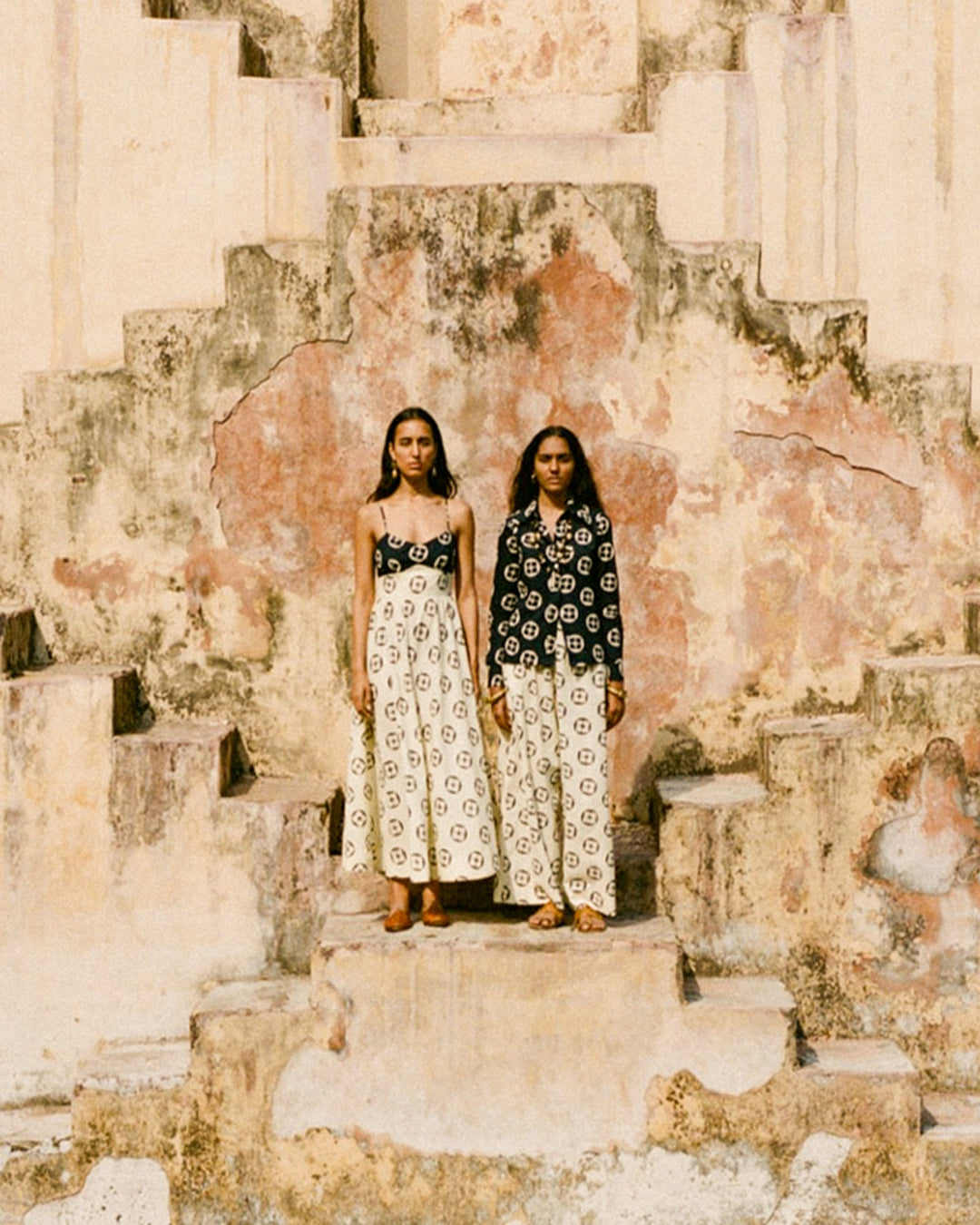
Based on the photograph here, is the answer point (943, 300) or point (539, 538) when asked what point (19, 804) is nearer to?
point (539, 538)

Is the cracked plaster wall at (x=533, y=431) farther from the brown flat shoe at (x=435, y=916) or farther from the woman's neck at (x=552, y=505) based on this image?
the brown flat shoe at (x=435, y=916)

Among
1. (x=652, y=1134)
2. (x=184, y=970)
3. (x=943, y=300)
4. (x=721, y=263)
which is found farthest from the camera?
(x=943, y=300)

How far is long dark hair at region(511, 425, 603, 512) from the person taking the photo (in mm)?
6055

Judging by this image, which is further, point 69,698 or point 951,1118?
point 69,698

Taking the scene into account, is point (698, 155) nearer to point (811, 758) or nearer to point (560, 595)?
point (560, 595)

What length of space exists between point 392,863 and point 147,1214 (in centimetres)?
132

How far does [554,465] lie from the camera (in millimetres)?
6031

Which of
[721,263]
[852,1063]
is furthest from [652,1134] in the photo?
[721,263]

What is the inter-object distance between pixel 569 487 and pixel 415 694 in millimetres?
837

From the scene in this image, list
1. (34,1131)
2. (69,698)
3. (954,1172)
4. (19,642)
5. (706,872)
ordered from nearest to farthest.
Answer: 1. (954,1172)
2. (34,1131)
3. (706,872)
4. (69,698)
5. (19,642)

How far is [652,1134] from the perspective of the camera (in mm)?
5793

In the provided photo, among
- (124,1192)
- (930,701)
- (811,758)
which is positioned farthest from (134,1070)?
(930,701)

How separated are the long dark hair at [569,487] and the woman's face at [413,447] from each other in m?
Answer: 0.31

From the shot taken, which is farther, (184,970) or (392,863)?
(184,970)
